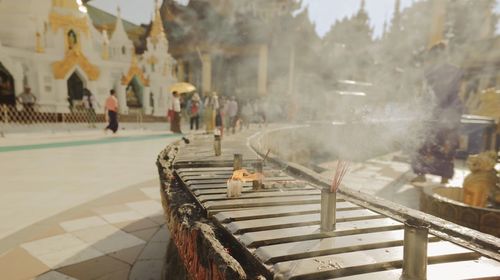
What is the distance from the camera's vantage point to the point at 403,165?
10.7 m

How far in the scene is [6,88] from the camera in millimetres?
17703

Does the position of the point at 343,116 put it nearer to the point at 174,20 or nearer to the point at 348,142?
the point at 348,142

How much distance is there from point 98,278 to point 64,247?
2.69ft

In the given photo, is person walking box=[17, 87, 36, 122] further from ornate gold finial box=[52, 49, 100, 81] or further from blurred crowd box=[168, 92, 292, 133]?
blurred crowd box=[168, 92, 292, 133]

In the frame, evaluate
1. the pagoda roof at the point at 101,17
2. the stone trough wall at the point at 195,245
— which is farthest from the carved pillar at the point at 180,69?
the stone trough wall at the point at 195,245

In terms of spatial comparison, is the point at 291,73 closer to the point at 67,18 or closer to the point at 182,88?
the point at 182,88

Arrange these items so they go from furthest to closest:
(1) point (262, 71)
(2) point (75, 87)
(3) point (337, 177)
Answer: (1) point (262, 71) → (2) point (75, 87) → (3) point (337, 177)

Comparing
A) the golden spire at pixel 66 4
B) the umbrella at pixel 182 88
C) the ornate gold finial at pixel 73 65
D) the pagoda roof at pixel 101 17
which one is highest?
the pagoda roof at pixel 101 17

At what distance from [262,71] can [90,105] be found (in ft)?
A: 37.0

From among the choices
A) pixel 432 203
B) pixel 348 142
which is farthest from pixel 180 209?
pixel 348 142

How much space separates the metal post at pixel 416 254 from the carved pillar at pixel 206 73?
22.0m

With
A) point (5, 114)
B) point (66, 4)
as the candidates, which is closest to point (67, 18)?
point (66, 4)

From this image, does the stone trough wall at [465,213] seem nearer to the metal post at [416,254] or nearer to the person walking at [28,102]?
the metal post at [416,254]

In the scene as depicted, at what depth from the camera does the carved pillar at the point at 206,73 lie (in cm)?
2256
